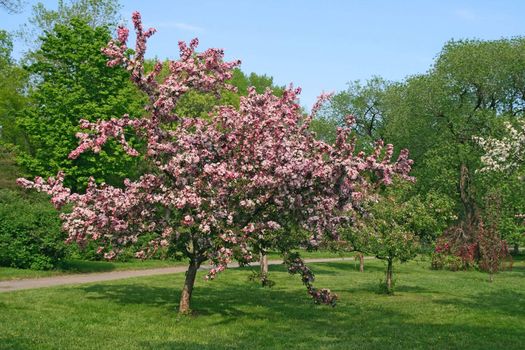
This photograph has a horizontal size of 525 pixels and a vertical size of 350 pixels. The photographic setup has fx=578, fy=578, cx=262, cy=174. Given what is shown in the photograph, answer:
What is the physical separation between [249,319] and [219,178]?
456cm

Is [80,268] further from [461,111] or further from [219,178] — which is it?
[461,111]

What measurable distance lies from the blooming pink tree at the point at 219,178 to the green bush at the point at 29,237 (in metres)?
10.3

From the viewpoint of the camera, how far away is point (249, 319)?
16.2m

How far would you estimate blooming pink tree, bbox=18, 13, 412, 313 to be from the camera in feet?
46.2

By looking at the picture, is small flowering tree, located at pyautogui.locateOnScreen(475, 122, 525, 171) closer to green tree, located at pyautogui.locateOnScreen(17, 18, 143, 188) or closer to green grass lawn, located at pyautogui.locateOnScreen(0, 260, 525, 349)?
green grass lawn, located at pyautogui.locateOnScreen(0, 260, 525, 349)

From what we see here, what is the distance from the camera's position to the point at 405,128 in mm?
53688

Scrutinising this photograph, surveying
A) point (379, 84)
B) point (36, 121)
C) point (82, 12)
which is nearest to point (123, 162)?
point (36, 121)

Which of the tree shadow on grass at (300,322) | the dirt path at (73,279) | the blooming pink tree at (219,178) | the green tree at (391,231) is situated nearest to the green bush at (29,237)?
the dirt path at (73,279)

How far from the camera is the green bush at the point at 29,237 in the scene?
81.0ft

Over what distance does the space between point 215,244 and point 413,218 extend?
10.4 meters

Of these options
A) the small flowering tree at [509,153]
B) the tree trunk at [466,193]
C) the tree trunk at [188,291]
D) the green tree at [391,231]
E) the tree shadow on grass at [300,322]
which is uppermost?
the tree trunk at [466,193]

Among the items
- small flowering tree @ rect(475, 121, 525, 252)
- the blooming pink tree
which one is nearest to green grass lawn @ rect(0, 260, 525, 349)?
the blooming pink tree

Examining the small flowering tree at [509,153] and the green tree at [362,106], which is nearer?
the small flowering tree at [509,153]

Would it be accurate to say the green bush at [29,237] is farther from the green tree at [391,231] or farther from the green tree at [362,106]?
the green tree at [362,106]
